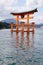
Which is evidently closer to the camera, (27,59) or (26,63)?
(26,63)

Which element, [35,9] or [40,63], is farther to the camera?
[35,9]

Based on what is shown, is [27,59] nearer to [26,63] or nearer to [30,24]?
[26,63]

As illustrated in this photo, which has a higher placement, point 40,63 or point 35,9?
point 35,9

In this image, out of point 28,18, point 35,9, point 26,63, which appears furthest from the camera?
point 28,18

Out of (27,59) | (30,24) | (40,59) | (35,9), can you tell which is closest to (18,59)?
(27,59)

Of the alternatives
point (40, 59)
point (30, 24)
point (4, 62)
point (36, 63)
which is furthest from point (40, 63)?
point (30, 24)

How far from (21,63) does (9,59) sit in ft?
4.33

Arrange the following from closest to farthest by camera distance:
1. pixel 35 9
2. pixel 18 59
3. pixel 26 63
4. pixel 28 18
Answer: pixel 26 63, pixel 18 59, pixel 35 9, pixel 28 18

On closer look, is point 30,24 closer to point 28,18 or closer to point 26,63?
point 28,18

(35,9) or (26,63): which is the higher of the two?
(35,9)

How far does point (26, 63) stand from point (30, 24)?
35.1 meters

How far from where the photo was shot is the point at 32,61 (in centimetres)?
1230

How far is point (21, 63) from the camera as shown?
463 inches

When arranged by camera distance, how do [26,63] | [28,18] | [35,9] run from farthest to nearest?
[28,18] → [35,9] → [26,63]
